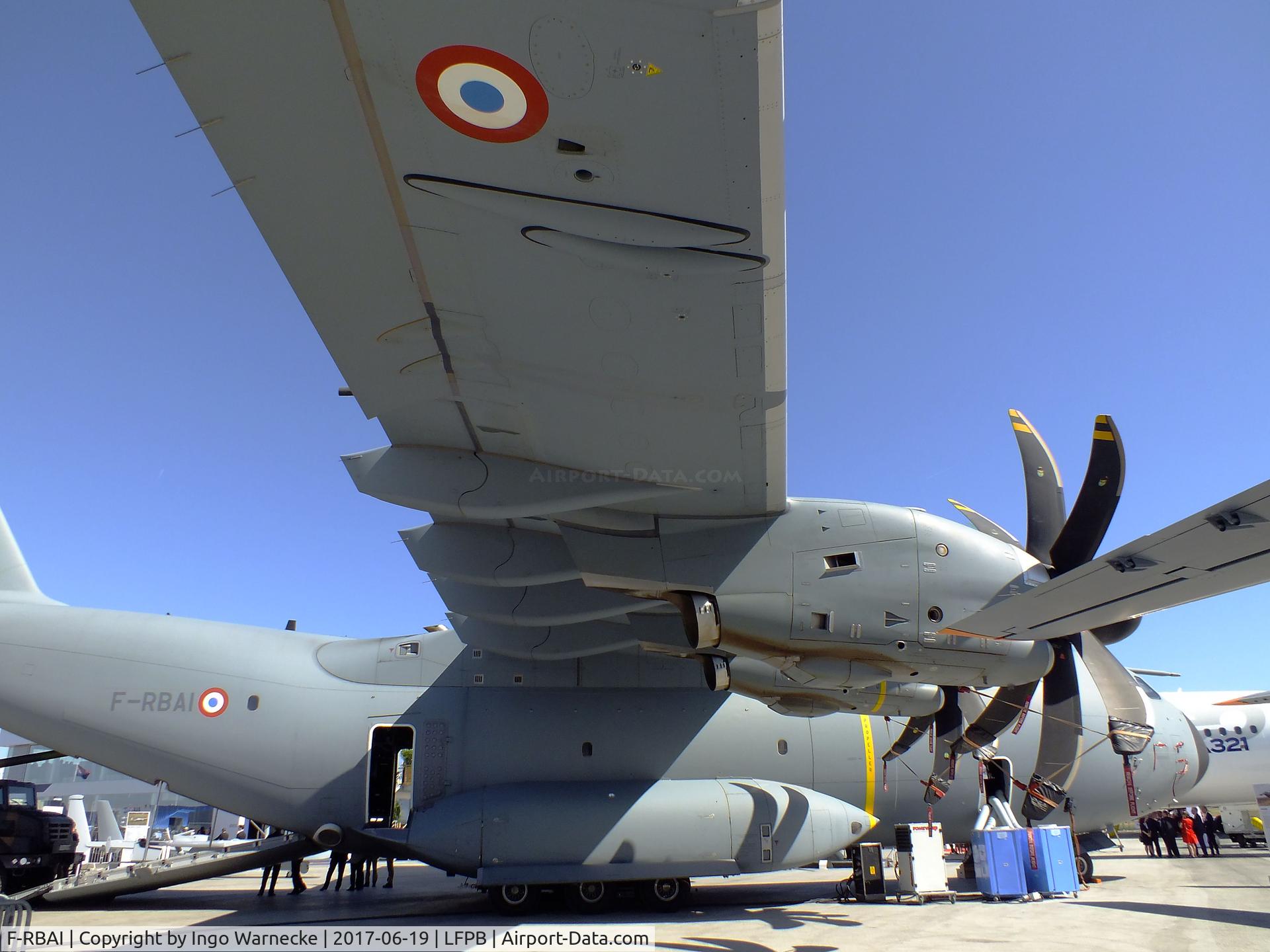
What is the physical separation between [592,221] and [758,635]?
4436mm

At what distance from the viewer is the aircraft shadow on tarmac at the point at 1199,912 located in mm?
9102

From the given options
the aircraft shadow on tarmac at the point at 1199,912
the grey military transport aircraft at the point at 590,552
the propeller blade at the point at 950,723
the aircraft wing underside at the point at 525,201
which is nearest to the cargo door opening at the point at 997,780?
the grey military transport aircraft at the point at 590,552

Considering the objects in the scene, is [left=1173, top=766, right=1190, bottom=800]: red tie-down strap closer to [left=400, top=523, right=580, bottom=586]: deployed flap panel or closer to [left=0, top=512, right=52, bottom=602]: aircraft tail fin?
[left=400, top=523, right=580, bottom=586]: deployed flap panel

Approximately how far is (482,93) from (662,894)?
10634 millimetres

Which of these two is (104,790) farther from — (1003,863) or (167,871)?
(1003,863)

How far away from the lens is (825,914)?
10.6 m

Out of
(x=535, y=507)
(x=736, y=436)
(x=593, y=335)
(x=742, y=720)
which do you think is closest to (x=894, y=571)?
(x=736, y=436)

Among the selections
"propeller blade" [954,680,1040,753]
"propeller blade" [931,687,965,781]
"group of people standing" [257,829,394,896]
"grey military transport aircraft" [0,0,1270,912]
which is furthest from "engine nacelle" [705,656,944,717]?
"group of people standing" [257,829,394,896]

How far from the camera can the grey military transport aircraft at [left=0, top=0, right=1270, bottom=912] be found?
360cm

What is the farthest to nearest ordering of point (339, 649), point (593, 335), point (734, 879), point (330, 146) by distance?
point (734, 879)
point (339, 649)
point (593, 335)
point (330, 146)

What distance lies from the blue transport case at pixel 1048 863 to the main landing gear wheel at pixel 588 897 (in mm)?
6196

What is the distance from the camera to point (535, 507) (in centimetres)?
659

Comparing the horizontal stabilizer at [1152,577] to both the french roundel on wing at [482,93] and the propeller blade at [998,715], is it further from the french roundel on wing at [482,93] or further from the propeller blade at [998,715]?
the french roundel on wing at [482,93]

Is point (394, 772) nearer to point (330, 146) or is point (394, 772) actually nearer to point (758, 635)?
point (758, 635)
